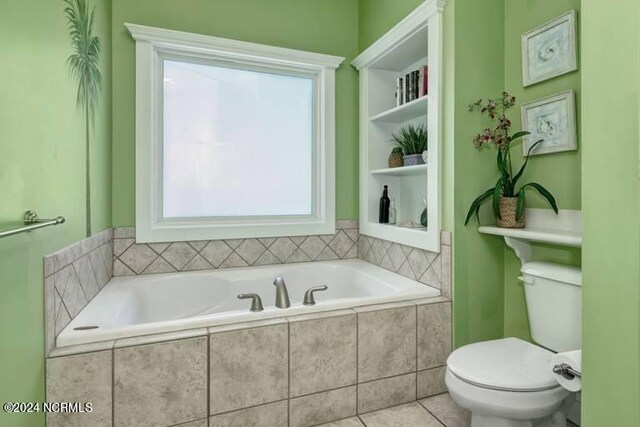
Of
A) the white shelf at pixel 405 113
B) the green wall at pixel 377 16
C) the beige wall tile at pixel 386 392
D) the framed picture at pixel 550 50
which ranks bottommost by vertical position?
the beige wall tile at pixel 386 392

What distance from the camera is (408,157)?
237 cm

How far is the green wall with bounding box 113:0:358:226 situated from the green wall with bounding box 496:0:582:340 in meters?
1.21

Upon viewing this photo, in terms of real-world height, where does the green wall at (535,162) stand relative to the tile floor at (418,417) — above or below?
above

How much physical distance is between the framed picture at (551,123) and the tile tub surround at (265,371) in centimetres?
99

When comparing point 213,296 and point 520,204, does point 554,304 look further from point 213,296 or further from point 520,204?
point 213,296

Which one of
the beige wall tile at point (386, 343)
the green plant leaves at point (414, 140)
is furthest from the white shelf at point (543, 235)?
the green plant leaves at point (414, 140)

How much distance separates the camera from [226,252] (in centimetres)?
251

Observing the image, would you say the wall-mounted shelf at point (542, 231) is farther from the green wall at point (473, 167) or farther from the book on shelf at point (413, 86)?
the book on shelf at point (413, 86)

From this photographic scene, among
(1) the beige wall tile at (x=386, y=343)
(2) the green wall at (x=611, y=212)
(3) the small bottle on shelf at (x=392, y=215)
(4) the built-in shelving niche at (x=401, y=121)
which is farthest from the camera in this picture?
(3) the small bottle on shelf at (x=392, y=215)

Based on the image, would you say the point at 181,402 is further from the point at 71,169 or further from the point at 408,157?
the point at 408,157

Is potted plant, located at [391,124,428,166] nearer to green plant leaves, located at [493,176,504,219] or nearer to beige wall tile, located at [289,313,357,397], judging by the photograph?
green plant leaves, located at [493,176,504,219]

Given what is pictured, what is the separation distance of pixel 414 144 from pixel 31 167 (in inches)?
81.2

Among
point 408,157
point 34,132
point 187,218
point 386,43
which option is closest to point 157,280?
point 187,218

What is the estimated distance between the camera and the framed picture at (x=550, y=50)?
1628 mm
